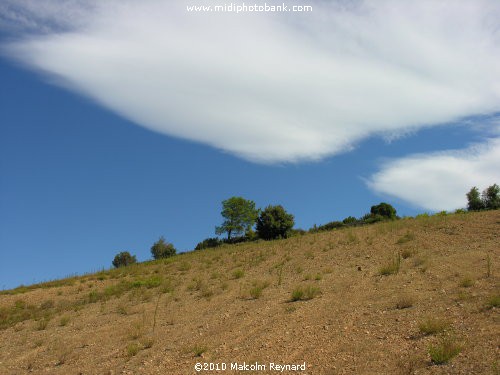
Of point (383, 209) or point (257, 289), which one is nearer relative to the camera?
point (257, 289)

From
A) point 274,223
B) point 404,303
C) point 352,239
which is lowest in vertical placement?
point 404,303

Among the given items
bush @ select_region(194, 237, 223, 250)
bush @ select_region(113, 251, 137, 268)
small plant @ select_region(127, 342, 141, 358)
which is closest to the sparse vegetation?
small plant @ select_region(127, 342, 141, 358)

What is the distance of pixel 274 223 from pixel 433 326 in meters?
38.2

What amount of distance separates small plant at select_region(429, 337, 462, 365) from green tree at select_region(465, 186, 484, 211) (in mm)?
31253

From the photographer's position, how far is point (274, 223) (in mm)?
45531

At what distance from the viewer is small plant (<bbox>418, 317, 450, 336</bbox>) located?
729 cm

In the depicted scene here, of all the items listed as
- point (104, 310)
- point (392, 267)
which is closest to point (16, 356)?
point (104, 310)

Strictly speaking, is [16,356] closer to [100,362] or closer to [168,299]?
[100,362]

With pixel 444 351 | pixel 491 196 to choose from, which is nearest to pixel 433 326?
pixel 444 351

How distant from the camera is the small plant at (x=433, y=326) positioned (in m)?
7.29

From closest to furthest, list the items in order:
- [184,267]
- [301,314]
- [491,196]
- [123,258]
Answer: [301,314]
[184,267]
[491,196]
[123,258]

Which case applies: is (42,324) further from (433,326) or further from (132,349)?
(433,326)

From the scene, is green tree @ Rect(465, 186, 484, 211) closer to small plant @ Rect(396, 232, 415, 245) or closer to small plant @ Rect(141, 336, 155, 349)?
small plant @ Rect(396, 232, 415, 245)

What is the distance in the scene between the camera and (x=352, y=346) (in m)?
7.53
